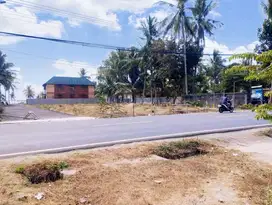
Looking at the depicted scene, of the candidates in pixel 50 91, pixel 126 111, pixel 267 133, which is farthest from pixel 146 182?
pixel 50 91

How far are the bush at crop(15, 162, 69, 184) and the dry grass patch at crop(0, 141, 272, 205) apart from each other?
0.15 meters

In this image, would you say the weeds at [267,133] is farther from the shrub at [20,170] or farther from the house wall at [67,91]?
the house wall at [67,91]

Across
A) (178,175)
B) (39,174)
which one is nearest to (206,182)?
(178,175)

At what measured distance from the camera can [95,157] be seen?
278 inches

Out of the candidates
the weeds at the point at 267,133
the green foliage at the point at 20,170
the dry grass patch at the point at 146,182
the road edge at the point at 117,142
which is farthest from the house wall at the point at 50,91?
the green foliage at the point at 20,170

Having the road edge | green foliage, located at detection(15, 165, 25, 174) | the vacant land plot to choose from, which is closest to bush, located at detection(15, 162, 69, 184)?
green foliage, located at detection(15, 165, 25, 174)

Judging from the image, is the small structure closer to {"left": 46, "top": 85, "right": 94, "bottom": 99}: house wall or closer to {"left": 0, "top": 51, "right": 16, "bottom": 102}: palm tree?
{"left": 46, "top": 85, "right": 94, "bottom": 99}: house wall

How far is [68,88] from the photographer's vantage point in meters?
70.9

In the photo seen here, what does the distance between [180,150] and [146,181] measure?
2839 millimetres

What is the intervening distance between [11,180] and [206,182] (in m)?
3.40

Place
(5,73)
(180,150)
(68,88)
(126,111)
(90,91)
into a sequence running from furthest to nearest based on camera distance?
(90,91), (68,88), (5,73), (126,111), (180,150)

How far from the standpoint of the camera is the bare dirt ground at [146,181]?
4586 millimetres

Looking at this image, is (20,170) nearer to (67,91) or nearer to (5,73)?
(5,73)

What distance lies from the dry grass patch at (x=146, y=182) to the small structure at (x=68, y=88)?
65.0 meters
